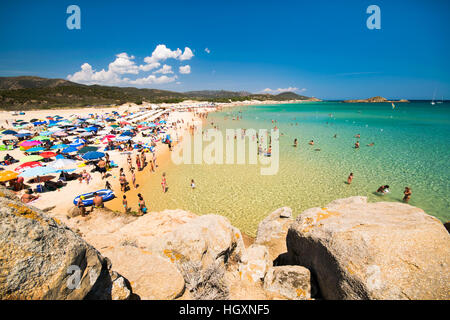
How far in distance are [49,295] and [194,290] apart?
10.8 ft

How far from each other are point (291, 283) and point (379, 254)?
89.4 inches

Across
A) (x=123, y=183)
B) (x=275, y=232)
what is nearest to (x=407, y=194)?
(x=275, y=232)

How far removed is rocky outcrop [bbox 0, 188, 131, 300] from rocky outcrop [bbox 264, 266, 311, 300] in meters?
4.30

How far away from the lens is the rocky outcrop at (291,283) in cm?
491

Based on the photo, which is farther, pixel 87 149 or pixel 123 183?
pixel 87 149

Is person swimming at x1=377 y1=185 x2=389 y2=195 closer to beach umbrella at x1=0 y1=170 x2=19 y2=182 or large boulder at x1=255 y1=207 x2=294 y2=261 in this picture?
large boulder at x1=255 y1=207 x2=294 y2=261

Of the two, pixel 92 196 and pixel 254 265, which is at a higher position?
pixel 254 265

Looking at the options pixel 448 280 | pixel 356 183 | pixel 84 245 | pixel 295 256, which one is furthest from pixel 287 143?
pixel 84 245

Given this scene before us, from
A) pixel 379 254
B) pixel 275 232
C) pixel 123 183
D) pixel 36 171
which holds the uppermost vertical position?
pixel 379 254

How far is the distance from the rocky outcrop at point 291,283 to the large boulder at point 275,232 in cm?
259

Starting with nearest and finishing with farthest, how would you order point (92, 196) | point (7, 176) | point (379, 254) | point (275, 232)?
point (379, 254) → point (275, 232) → point (92, 196) → point (7, 176)

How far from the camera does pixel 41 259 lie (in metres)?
2.37

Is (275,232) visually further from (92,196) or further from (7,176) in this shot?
(7,176)
